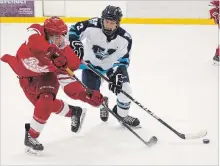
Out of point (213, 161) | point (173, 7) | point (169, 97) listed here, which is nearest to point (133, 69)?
point (169, 97)

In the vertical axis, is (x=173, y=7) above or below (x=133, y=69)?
above

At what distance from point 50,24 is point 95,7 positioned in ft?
14.4

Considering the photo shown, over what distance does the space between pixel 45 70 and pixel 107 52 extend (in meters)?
0.59

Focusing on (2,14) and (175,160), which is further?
(2,14)

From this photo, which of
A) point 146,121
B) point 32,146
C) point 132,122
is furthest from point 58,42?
point 146,121

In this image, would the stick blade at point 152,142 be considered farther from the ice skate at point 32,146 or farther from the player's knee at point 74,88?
the ice skate at point 32,146

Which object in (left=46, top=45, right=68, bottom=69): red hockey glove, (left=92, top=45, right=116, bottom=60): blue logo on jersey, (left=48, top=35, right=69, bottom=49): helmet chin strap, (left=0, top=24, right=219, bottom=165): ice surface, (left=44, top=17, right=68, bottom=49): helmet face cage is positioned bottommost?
(left=0, top=24, right=219, bottom=165): ice surface

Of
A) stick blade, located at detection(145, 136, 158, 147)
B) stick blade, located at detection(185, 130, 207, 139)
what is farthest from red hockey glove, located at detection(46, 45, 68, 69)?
stick blade, located at detection(185, 130, 207, 139)

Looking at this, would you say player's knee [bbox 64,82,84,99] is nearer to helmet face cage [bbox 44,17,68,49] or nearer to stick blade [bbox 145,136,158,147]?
helmet face cage [bbox 44,17,68,49]

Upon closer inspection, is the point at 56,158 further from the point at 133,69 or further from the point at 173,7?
the point at 173,7

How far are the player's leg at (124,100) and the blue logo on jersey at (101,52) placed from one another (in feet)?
0.35

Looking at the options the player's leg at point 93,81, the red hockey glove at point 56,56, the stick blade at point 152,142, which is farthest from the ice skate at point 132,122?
the red hockey glove at point 56,56

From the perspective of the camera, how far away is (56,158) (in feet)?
8.17

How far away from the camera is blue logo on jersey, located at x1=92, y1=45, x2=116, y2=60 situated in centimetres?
290
